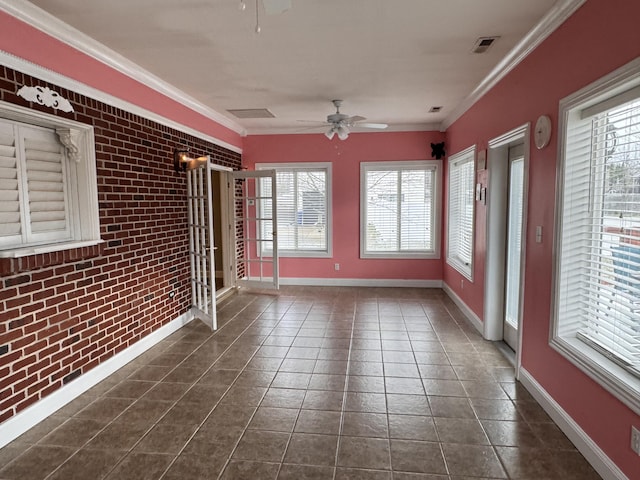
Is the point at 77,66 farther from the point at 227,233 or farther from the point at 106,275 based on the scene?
the point at 227,233

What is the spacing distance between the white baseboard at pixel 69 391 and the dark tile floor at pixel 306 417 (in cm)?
5

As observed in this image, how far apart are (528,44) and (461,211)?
255 cm

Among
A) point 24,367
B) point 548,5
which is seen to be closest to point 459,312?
point 548,5

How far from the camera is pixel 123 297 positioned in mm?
3328

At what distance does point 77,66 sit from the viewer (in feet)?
9.14

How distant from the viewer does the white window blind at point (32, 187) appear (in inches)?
91.4

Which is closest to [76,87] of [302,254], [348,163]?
[348,163]

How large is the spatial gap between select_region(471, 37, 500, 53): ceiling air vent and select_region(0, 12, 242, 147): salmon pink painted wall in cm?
297

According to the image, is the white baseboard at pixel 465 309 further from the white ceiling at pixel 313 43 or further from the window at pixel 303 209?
the white ceiling at pixel 313 43

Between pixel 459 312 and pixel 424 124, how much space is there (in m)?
2.98

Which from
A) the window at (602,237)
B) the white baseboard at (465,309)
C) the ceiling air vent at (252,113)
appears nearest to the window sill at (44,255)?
the ceiling air vent at (252,113)

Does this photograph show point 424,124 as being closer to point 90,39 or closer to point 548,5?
point 548,5

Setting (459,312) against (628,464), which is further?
(459,312)

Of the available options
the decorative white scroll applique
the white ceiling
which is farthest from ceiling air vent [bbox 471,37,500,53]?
the decorative white scroll applique
